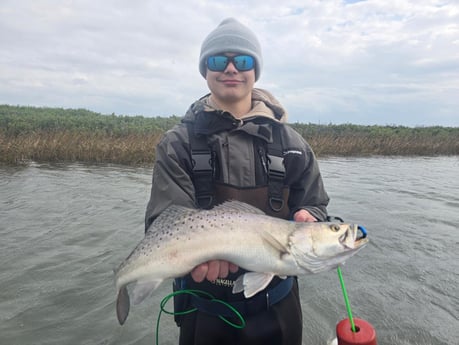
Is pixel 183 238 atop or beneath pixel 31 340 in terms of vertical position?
atop

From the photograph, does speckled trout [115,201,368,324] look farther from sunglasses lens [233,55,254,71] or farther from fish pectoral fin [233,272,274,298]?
sunglasses lens [233,55,254,71]

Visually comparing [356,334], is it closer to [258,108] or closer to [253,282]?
[253,282]

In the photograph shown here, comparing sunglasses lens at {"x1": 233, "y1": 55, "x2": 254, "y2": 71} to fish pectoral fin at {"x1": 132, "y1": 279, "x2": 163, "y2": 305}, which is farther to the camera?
sunglasses lens at {"x1": 233, "y1": 55, "x2": 254, "y2": 71}

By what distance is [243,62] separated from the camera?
2824 mm

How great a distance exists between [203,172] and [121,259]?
5.55 metres

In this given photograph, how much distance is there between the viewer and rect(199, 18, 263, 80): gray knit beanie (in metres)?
2.82

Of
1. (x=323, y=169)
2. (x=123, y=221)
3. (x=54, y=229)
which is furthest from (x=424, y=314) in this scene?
(x=323, y=169)

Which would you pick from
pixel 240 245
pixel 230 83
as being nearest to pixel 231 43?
pixel 230 83

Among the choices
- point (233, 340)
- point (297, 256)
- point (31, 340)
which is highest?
point (297, 256)

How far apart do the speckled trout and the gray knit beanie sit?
1274mm

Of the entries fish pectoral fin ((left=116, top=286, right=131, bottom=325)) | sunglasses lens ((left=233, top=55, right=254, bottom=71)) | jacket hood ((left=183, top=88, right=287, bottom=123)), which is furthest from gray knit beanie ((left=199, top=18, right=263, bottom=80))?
fish pectoral fin ((left=116, top=286, right=131, bottom=325))

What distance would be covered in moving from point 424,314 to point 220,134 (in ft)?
15.8

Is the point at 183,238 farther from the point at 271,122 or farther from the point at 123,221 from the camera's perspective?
the point at 123,221

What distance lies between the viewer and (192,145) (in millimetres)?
2697
